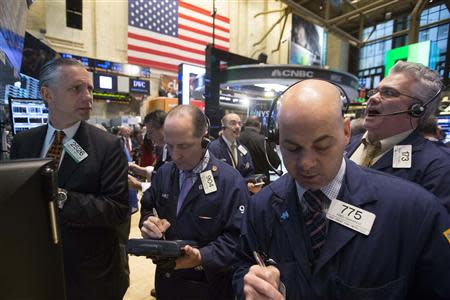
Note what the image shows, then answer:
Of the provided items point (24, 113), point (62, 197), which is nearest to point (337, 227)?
point (62, 197)

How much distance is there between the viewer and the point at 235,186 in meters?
1.49

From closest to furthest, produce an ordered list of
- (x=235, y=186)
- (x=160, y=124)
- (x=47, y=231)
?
(x=47, y=231)
(x=235, y=186)
(x=160, y=124)

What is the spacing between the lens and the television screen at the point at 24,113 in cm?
296

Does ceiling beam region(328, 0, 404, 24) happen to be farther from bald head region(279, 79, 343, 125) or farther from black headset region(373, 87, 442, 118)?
bald head region(279, 79, 343, 125)

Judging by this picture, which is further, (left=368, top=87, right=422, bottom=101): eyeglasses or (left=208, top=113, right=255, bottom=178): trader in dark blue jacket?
(left=208, top=113, right=255, bottom=178): trader in dark blue jacket

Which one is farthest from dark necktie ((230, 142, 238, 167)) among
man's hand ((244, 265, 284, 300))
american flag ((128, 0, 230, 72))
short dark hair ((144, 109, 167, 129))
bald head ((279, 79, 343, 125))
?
american flag ((128, 0, 230, 72))

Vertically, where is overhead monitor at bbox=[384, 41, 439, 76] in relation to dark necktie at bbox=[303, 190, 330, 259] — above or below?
above

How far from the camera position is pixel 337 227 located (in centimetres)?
82

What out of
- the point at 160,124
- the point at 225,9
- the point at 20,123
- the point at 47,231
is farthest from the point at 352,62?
the point at 47,231

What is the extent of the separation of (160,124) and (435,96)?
8.69ft

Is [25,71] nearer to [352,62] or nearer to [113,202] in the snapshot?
[113,202]

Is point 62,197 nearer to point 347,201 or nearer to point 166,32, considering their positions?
point 347,201

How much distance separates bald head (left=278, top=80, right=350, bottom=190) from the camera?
82 centimetres

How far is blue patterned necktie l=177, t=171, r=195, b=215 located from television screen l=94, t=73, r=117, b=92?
8.69 metres
